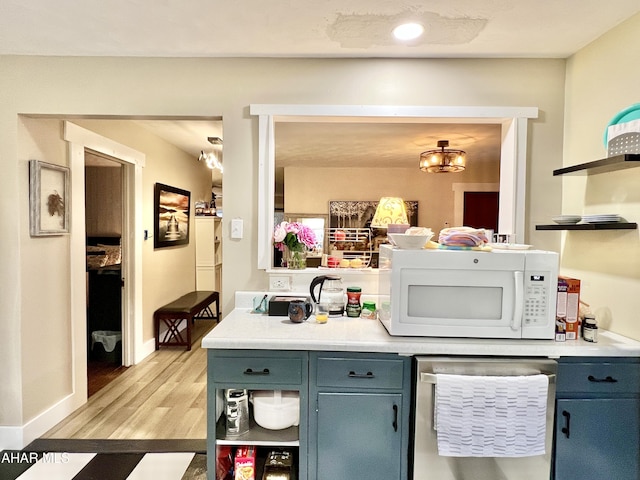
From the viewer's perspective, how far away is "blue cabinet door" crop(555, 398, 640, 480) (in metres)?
1.52

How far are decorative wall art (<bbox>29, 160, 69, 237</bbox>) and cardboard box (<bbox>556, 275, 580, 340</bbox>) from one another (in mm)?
2996

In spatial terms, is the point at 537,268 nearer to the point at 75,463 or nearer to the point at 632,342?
the point at 632,342

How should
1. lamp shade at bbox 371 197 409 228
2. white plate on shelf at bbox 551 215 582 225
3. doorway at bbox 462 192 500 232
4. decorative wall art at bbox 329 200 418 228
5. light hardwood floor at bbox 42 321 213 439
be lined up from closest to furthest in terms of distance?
white plate on shelf at bbox 551 215 582 225 < light hardwood floor at bbox 42 321 213 439 < lamp shade at bbox 371 197 409 228 < doorway at bbox 462 192 500 232 < decorative wall art at bbox 329 200 418 228

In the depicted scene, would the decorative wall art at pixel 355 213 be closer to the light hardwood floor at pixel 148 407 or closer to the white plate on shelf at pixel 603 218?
the light hardwood floor at pixel 148 407

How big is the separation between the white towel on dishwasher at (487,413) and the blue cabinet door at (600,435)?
0.19 metres

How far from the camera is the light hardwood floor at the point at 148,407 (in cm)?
234

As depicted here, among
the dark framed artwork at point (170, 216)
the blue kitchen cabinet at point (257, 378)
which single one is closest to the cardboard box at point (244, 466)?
the blue kitchen cabinet at point (257, 378)

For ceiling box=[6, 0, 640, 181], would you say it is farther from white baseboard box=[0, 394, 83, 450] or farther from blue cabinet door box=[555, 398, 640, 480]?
white baseboard box=[0, 394, 83, 450]

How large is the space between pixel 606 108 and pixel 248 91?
1.94 meters

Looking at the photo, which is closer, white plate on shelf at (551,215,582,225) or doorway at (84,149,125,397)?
white plate on shelf at (551,215,582,225)

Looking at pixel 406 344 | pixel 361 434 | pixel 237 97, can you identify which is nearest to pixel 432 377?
pixel 406 344

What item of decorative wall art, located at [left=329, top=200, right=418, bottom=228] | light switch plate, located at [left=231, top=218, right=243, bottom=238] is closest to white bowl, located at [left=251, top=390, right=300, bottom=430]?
light switch plate, located at [left=231, top=218, right=243, bottom=238]

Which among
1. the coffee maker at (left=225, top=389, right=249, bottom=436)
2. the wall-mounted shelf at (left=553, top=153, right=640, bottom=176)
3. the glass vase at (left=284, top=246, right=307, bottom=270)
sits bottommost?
the coffee maker at (left=225, top=389, right=249, bottom=436)

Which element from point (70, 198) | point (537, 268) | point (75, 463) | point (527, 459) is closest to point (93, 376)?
point (75, 463)
